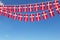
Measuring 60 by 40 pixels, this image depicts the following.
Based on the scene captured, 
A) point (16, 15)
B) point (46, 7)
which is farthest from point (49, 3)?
point (16, 15)

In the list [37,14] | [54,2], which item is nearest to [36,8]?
[37,14]

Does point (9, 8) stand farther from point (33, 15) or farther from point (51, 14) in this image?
point (51, 14)

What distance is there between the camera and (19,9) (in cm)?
2062

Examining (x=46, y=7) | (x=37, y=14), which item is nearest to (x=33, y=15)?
(x=37, y=14)

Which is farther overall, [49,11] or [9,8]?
[9,8]

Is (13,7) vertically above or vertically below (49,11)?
above

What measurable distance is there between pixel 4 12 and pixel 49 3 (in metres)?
4.25

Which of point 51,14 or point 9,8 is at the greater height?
point 9,8

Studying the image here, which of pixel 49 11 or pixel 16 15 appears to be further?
pixel 16 15

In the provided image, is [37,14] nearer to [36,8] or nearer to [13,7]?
[36,8]

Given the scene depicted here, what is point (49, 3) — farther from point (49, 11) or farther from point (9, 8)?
point (9, 8)

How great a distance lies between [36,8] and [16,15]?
2079mm

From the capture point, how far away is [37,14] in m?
20.2

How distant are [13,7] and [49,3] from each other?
347 cm
